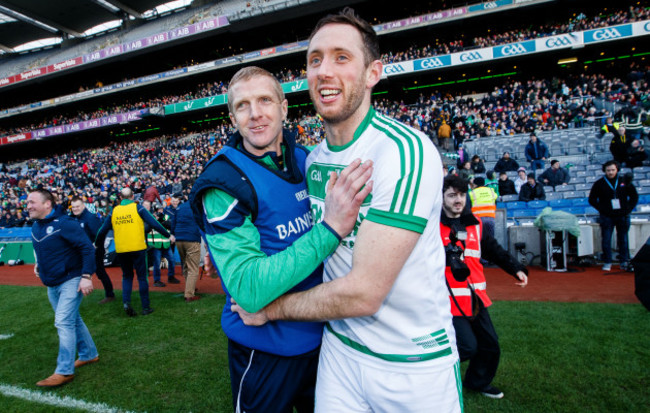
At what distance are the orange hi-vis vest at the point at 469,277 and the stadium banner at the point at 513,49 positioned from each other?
26.6 metres

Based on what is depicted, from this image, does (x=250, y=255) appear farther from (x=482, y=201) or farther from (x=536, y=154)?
(x=536, y=154)

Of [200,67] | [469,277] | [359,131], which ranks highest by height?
[200,67]

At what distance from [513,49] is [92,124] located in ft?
126

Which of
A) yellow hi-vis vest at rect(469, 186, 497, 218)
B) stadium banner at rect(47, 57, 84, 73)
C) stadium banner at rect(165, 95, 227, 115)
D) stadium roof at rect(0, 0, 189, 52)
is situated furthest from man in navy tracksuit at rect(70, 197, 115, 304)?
stadium roof at rect(0, 0, 189, 52)

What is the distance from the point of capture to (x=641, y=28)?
74.4ft

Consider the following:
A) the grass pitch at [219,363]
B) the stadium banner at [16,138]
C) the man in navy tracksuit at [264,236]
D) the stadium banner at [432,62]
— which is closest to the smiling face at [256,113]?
the man in navy tracksuit at [264,236]

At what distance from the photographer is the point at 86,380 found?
14.0 ft

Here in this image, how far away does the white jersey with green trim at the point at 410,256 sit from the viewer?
1.32 meters

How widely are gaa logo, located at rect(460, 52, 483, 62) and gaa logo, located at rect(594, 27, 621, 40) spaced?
6.83 meters

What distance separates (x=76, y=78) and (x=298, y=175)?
5181 cm

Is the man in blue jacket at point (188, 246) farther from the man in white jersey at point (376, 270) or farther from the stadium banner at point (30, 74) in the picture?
the stadium banner at point (30, 74)

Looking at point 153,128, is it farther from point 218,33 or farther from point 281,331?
point 281,331

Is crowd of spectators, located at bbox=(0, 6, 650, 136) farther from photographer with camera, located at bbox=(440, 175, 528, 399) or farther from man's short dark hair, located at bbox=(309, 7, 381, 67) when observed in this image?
man's short dark hair, located at bbox=(309, 7, 381, 67)

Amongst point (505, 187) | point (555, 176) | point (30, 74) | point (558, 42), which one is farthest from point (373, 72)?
point (30, 74)
